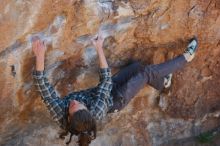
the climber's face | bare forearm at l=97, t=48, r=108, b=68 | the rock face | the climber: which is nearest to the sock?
the climber

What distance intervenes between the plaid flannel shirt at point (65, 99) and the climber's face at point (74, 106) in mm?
119

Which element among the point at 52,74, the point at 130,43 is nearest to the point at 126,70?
the point at 130,43

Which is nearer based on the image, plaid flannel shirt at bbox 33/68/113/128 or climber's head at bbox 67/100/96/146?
climber's head at bbox 67/100/96/146

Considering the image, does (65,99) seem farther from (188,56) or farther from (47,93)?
(188,56)

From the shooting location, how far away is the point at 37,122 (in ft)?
17.5

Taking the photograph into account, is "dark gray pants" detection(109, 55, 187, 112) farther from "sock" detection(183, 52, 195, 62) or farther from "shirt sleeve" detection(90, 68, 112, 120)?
"shirt sleeve" detection(90, 68, 112, 120)

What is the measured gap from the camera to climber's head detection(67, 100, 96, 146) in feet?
13.4

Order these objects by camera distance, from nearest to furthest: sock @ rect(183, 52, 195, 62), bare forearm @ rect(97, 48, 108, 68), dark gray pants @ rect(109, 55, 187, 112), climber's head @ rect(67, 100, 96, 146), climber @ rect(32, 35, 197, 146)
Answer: climber's head @ rect(67, 100, 96, 146) → climber @ rect(32, 35, 197, 146) → bare forearm @ rect(97, 48, 108, 68) → dark gray pants @ rect(109, 55, 187, 112) → sock @ rect(183, 52, 195, 62)

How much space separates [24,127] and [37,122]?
15cm

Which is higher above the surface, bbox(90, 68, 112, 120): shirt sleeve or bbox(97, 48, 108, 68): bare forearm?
bbox(97, 48, 108, 68): bare forearm

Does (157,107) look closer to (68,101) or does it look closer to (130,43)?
(130,43)

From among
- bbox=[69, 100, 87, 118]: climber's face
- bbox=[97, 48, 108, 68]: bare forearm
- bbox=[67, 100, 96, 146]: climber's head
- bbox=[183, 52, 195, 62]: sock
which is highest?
bbox=[97, 48, 108, 68]: bare forearm

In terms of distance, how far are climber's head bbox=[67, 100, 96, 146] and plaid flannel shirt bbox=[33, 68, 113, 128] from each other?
145 mm

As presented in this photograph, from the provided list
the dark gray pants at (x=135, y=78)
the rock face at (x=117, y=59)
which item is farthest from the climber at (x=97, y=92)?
the rock face at (x=117, y=59)
